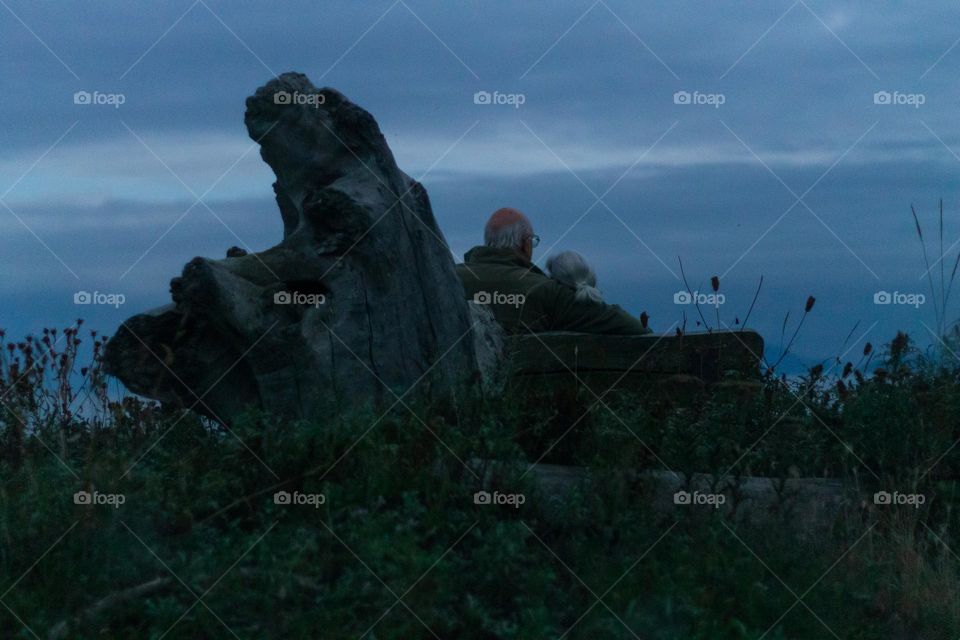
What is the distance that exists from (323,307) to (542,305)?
3.50 meters

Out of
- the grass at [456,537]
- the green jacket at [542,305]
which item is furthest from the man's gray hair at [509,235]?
the grass at [456,537]

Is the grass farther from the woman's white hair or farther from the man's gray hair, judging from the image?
the man's gray hair

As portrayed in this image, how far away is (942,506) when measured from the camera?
751cm

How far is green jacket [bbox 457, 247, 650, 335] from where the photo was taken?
10.8 metres

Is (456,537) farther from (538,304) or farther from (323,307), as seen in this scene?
(538,304)

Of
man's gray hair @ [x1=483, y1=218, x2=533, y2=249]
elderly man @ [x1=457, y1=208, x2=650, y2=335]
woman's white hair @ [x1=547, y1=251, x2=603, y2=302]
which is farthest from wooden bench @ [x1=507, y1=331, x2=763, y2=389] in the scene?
man's gray hair @ [x1=483, y1=218, x2=533, y2=249]

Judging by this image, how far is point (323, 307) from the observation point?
7.90m

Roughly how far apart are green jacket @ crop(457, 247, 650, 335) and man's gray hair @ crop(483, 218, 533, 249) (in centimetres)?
49

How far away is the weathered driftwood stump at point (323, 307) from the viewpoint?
7.85 meters

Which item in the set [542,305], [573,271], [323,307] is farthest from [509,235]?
[323,307]

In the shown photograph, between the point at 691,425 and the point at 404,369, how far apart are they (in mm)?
2012

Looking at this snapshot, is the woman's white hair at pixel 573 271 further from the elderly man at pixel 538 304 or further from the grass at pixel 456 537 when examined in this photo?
the grass at pixel 456 537

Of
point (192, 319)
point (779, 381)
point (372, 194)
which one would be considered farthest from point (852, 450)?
point (192, 319)

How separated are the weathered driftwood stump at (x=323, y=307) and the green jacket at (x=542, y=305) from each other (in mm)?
2323
